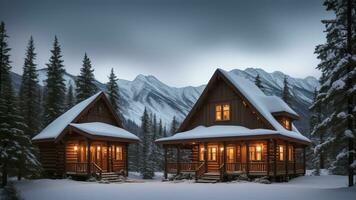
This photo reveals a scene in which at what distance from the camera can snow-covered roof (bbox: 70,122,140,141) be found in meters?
36.2

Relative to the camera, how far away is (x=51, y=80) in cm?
5306

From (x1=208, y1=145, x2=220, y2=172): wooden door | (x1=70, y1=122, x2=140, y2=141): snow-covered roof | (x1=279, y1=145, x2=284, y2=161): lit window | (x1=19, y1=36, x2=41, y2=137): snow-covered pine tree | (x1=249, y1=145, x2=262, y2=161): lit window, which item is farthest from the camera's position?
(x1=19, y1=36, x2=41, y2=137): snow-covered pine tree

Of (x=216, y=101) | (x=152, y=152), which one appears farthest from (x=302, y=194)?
(x=152, y=152)

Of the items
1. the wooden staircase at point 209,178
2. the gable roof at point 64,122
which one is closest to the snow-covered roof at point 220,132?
the wooden staircase at point 209,178

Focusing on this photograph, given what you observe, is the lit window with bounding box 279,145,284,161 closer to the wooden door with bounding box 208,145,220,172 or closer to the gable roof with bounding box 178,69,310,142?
the gable roof with bounding box 178,69,310,142

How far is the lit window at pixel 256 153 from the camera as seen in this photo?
116 ft

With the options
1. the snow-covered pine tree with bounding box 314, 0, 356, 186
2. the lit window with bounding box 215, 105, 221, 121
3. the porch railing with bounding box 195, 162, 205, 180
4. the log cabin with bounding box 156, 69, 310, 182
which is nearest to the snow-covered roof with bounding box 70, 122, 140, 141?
the log cabin with bounding box 156, 69, 310, 182

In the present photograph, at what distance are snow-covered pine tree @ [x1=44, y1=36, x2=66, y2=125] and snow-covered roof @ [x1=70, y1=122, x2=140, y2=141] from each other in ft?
37.7

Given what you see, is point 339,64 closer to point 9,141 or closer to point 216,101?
point 216,101

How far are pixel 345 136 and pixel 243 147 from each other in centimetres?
1386

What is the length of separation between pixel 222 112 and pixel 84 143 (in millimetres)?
13005

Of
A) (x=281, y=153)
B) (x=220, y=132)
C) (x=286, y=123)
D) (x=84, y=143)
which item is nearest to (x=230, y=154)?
(x=220, y=132)

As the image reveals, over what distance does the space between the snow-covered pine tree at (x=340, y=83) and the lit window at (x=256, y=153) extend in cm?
999

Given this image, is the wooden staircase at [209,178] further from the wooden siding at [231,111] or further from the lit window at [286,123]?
the lit window at [286,123]
